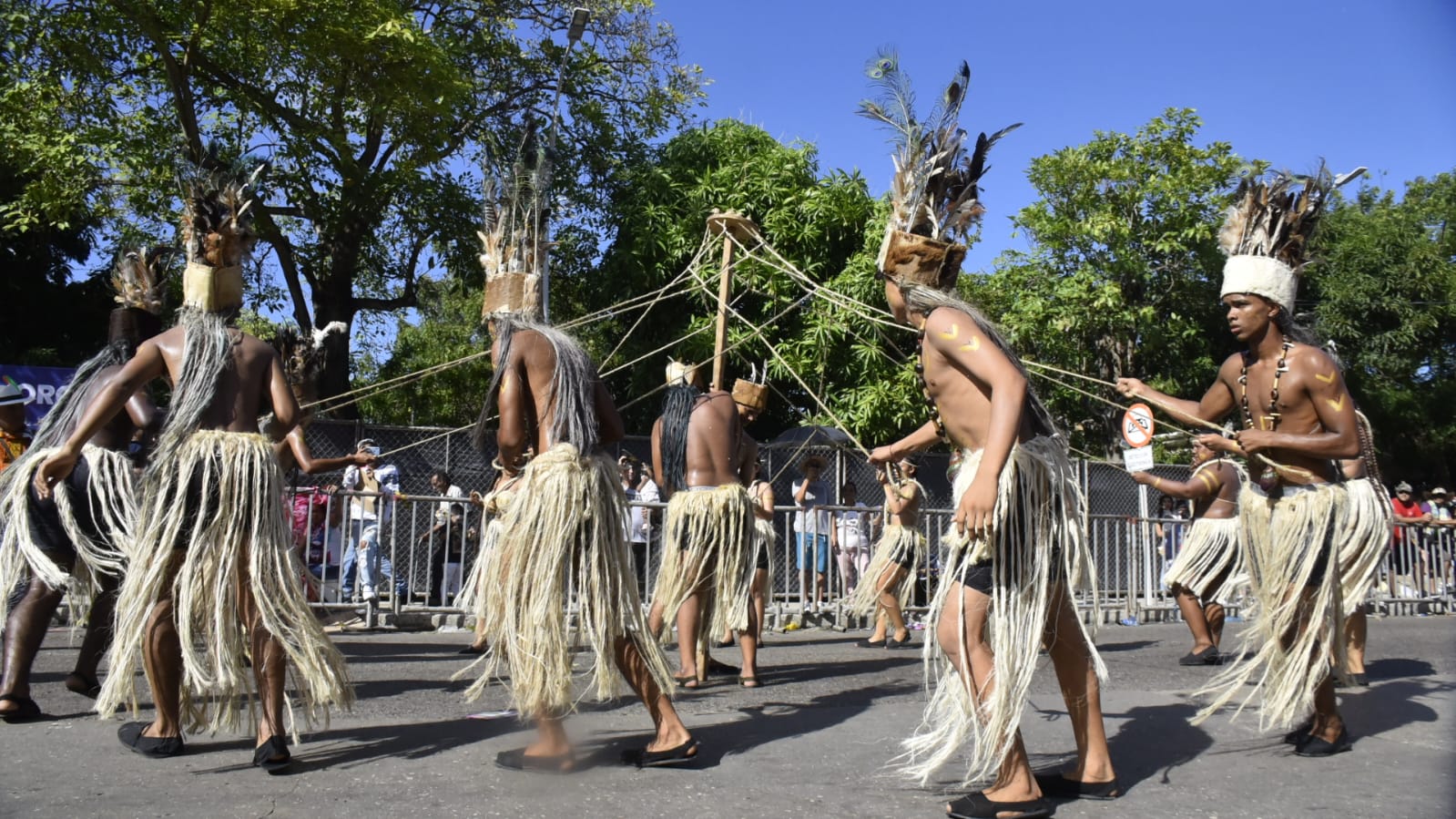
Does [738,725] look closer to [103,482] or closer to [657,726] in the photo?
[657,726]

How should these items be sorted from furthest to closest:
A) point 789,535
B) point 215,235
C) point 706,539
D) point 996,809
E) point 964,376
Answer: point 789,535, point 706,539, point 215,235, point 964,376, point 996,809

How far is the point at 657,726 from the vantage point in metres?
4.11

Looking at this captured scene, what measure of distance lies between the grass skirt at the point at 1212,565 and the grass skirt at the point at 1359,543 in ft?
9.54

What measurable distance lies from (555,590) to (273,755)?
1063mm

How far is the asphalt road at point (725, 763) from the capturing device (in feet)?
11.7

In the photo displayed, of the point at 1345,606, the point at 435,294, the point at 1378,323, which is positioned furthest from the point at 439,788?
the point at 1378,323

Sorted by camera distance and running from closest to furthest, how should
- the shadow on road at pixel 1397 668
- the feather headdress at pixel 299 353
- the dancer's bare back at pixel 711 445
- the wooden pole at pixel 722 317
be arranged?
the dancer's bare back at pixel 711 445 < the feather headdress at pixel 299 353 < the wooden pole at pixel 722 317 < the shadow on road at pixel 1397 668

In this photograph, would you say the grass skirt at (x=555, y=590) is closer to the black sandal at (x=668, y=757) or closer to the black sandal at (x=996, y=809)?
the black sandal at (x=668, y=757)

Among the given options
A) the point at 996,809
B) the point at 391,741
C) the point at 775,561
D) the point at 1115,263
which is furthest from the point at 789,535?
the point at 1115,263

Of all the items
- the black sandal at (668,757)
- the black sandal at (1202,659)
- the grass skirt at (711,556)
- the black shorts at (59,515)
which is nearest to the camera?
the black sandal at (668,757)

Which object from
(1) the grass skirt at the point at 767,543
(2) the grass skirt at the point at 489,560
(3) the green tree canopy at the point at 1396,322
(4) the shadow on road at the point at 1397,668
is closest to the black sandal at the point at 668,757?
(2) the grass skirt at the point at 489,560

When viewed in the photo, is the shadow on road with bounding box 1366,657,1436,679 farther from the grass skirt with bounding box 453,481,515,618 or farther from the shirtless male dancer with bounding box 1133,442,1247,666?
the grass skirt with bounding box 453,481,515,618

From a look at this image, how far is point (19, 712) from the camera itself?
189 inches

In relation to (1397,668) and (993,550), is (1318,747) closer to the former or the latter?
(993,550)
